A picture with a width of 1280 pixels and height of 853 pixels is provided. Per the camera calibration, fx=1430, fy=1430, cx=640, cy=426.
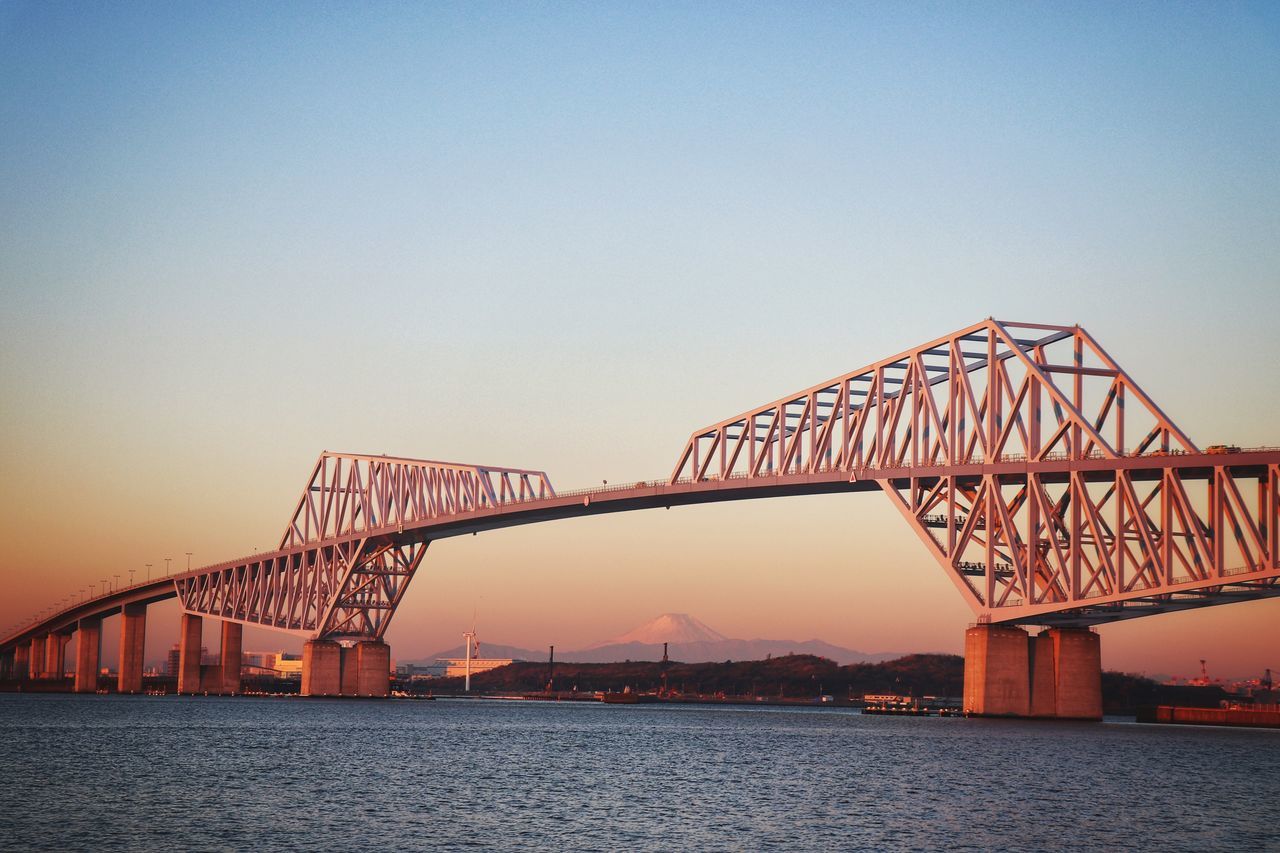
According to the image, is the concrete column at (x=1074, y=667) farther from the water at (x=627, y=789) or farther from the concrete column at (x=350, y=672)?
the concrete column at (x=350, y=672)

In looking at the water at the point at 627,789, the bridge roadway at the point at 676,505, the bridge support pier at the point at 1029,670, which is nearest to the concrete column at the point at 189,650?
the bridge roadway at the point at 676,505

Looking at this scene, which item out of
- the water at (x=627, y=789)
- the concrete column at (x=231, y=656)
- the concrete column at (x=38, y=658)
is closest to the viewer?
the water at (x=627, y=789)

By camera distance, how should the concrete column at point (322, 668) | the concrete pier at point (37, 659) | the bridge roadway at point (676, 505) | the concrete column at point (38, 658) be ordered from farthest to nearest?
1. the concrete pier at point (37, 659)
2. the concrete column at point (38, 658)
3. the concrete column at point (322, 668)
4. the bridge roadway at point (676, 505)

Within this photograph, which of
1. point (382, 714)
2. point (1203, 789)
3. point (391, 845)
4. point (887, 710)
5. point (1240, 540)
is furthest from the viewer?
point (887, 710)

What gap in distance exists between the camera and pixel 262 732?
69125 mm

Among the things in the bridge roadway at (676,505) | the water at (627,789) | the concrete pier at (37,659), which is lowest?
the concrete pier at (37,659)

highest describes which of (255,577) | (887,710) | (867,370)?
(867,370)

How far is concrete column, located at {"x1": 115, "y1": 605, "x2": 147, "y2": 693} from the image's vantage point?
15100 cm

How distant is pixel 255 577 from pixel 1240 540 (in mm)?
97607

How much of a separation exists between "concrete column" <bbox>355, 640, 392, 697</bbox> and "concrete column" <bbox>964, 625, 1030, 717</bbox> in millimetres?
61236

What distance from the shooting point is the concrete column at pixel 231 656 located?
142 metres

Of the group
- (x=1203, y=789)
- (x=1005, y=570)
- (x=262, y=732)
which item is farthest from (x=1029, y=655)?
(x=262, y=732)

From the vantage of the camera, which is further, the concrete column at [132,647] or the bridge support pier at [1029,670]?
the concrete column at [132,647]

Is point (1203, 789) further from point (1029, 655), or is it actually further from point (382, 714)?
point (382, 714)
